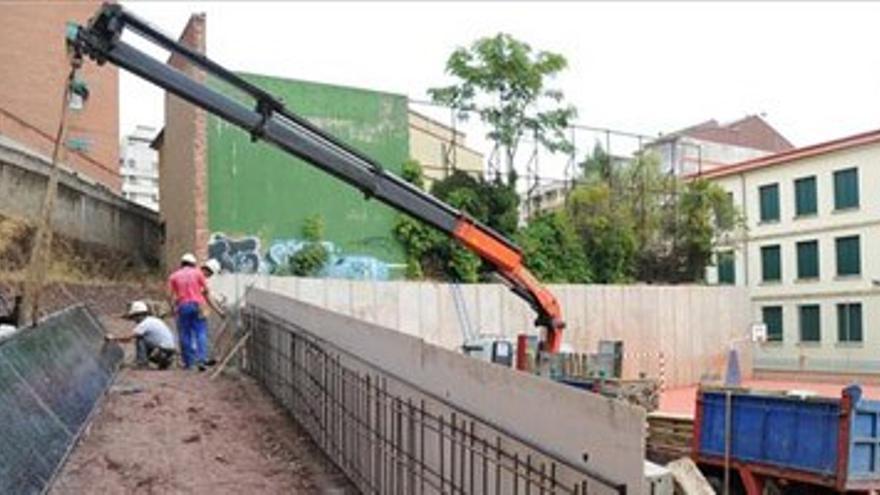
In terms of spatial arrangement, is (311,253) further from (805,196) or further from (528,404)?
(805,196)

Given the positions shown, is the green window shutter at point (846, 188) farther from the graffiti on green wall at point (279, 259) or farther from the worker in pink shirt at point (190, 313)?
the worker in pink shirt at point (190, 313)

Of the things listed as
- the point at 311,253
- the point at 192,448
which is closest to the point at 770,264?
the point at 311,253

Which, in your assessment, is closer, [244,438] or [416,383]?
[416,383]

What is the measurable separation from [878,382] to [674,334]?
38.5 ft

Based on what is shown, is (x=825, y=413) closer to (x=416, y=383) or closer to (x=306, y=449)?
(x=306, y=449)

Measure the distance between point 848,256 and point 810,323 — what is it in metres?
3.63

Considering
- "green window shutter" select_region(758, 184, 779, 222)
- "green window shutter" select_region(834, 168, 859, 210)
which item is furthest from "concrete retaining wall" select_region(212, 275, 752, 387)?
"green window shutter" select_region(758, 184, 779, 222)

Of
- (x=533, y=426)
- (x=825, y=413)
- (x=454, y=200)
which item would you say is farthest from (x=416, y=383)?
(x=454, y=200)

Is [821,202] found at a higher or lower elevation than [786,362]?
higher

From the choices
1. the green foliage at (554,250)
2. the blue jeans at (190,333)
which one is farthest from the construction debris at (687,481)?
the green foliage at (554,250)

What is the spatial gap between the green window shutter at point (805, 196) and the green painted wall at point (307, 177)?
23455 millimetres

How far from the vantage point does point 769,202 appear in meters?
42.6

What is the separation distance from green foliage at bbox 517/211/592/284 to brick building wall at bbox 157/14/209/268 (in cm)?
1020

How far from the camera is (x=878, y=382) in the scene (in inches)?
1339
